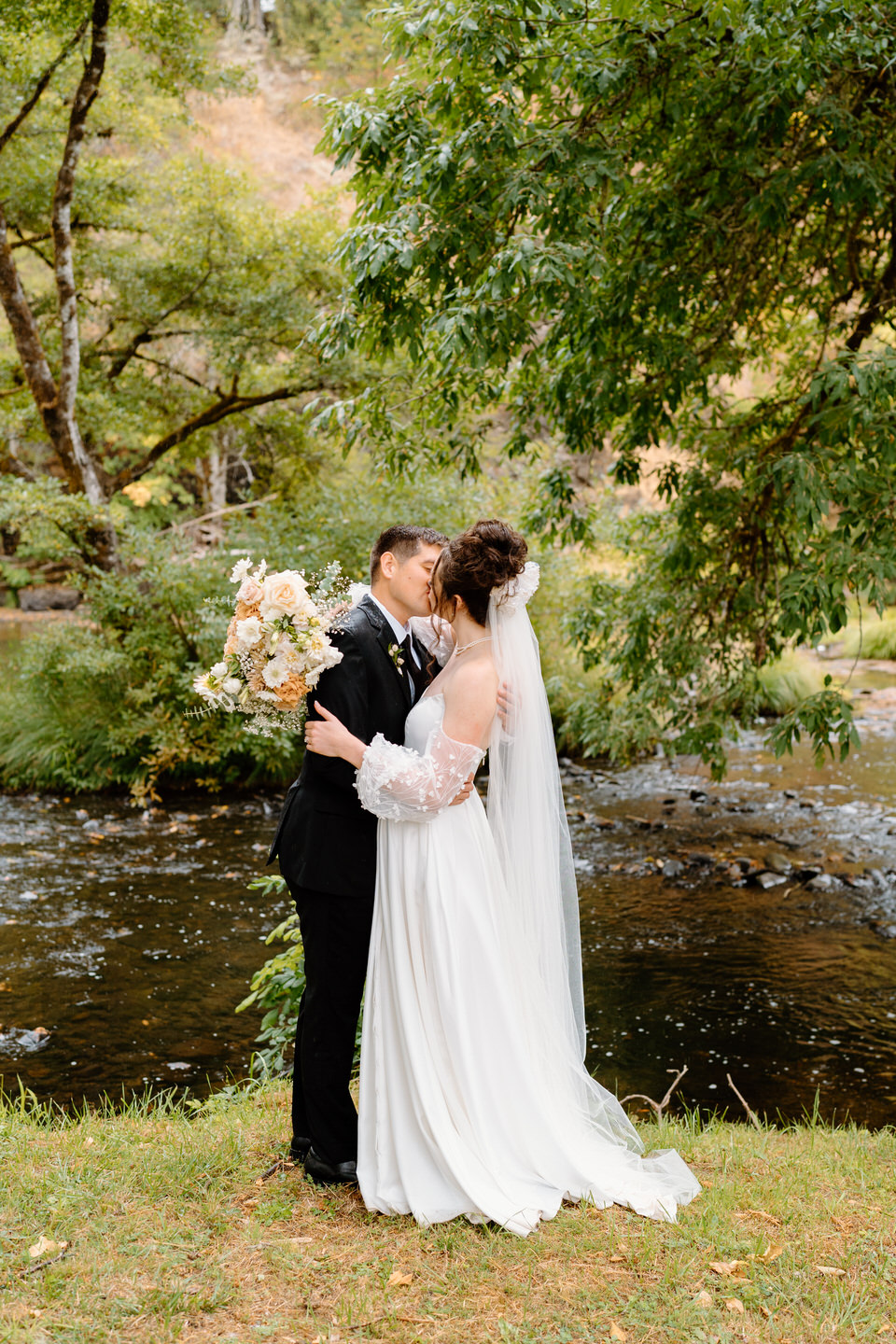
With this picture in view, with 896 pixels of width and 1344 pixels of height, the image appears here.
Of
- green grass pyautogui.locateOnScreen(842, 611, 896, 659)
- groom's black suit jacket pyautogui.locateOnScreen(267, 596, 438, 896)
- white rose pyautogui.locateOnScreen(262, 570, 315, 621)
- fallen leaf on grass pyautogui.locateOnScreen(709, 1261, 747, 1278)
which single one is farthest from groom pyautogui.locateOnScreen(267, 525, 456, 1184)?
green grass pyautogui.locateOnScreen(842, 611, 896, 659)

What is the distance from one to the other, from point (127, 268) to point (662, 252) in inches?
385

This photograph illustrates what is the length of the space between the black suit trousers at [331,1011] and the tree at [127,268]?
387 inches

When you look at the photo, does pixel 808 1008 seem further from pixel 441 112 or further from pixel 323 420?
pixel 441 112

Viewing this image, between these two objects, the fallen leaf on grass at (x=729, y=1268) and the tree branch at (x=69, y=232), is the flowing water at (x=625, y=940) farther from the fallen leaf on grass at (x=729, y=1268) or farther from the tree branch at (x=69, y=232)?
the tree branch at (x=69, y=232)

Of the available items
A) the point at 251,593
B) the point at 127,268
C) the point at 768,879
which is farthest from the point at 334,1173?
the point at 127,268

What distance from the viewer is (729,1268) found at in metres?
3.13

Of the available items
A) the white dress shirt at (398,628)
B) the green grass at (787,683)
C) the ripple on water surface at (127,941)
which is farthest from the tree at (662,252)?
the green grass at (787,683)

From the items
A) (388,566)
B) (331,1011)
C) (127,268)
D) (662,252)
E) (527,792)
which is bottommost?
(331,1011)

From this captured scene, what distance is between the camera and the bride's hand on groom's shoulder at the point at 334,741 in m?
3.44

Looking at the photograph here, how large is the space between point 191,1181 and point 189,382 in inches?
575

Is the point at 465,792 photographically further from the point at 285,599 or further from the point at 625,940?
the point at 625,940

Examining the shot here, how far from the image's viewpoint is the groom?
357 centimetres

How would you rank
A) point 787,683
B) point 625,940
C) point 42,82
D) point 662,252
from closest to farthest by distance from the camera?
point 662,252 → point 625,940 → point 42,82 → point 787,683

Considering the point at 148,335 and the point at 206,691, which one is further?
the point at 148,335
